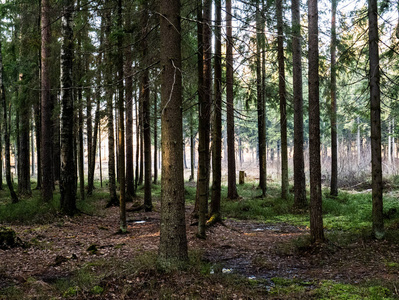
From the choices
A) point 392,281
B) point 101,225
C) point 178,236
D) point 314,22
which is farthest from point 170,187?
point 101,225

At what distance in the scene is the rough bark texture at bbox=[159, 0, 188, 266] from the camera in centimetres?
572

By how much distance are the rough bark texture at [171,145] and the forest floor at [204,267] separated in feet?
1.57

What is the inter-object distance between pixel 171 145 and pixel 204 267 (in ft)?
8.09

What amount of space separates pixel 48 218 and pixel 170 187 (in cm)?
688

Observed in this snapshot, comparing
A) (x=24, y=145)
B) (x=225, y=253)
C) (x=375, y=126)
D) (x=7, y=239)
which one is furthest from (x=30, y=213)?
(x=375, y=126)

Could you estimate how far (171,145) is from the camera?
224 inches

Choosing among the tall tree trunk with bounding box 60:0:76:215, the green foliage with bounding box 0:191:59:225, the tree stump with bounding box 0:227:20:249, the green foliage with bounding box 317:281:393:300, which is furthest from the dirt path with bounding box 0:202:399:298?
Answer: the tall tree trunk with bounding box 60:0:76:215

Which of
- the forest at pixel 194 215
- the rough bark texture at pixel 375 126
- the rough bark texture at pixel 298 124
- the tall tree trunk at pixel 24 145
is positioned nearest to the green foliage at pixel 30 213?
the forest at pixel 194 215

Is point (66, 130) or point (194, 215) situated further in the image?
point (66, 130)

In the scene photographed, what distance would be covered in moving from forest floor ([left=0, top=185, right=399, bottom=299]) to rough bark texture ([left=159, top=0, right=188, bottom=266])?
0.48 metres

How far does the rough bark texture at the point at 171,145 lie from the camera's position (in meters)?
5.72

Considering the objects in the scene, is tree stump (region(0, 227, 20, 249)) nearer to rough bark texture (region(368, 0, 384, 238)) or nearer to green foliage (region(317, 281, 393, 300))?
green foliage (region(317, 281, 393, 300))

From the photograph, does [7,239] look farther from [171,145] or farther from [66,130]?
[171,145]

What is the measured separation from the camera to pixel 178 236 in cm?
580
